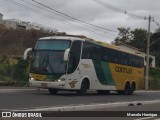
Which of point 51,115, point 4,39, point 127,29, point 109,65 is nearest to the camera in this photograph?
point 51,115

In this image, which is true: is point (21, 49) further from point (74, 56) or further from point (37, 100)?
point (37, 100)

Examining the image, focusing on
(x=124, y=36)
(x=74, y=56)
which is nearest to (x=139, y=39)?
(x=124, y=36)

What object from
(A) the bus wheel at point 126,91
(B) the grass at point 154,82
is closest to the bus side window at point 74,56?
(A) the bus wheel at point 126,91

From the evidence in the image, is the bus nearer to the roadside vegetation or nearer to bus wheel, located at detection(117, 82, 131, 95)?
bus wheel, located at detection(117, 82, 131, 95)

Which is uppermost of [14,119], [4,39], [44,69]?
[4,39]

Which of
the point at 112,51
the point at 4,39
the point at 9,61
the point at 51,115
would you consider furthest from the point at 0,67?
the point at 4,39

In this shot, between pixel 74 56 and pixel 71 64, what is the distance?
0.53 m

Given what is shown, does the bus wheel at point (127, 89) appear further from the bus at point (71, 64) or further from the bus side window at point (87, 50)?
the bus side window at point (87, 50)

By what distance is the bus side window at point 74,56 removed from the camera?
90.6 feet

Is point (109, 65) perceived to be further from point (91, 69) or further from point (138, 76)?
point (138, 76)

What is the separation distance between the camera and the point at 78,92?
29000 millimetres

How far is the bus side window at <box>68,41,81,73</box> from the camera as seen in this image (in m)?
27.6

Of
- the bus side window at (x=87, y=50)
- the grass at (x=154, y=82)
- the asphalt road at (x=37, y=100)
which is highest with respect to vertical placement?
the bus side window at (x=87, y=50)

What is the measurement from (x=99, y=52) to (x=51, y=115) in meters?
16.2
